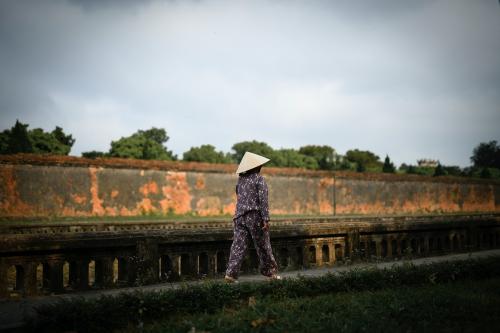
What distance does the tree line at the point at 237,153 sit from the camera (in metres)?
50.3

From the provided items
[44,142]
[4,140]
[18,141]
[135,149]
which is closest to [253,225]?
[18,141]

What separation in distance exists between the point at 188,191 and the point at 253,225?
20169mm

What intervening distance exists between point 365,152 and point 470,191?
5697 centimetres

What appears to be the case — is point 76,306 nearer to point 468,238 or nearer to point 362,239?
point 362,239

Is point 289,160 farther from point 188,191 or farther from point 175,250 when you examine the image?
point 175,250

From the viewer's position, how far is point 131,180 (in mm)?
24078

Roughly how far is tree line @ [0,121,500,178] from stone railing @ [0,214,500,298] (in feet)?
131

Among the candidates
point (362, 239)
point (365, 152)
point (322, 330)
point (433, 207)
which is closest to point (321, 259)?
point (362, 239)

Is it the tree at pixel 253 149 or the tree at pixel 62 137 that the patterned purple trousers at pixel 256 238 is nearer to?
the tree at pixel 62 137

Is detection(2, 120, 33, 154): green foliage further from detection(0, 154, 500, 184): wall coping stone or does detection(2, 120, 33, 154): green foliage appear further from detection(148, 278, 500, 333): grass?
detection(148, 278, 500, 333): grass

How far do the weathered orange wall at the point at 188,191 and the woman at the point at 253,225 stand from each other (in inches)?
697

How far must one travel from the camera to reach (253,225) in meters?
5.97

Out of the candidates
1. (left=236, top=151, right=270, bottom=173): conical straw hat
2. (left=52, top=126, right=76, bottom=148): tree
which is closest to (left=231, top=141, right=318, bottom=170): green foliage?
(left=52, top=126, right=76, bottom=148): tree

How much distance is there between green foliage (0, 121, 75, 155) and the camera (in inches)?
1708
